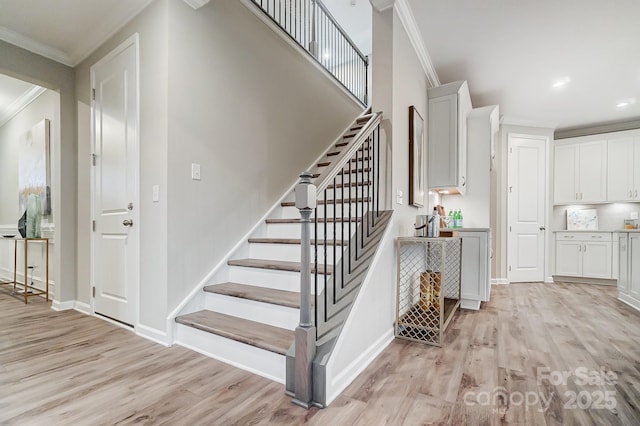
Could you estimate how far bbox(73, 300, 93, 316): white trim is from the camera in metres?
3.07

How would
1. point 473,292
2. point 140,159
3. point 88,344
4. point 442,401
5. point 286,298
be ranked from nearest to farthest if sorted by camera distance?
point 442,401 < point 286,298 < point 88,344 < point 140,159 < point 473,292

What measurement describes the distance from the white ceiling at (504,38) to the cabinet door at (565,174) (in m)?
1.29

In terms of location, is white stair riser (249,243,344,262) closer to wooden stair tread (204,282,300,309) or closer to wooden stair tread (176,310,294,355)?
wooden stair tread (204,282,300,309)

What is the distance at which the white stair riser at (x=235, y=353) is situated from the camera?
1.77 metres

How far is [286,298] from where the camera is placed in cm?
209

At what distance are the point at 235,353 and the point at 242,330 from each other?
0.46 ft

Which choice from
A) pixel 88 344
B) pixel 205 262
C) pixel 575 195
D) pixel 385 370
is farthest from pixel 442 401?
pixel 575 195

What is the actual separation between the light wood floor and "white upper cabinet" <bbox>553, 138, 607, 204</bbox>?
3646 mm

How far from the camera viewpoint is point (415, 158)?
297 centimetres

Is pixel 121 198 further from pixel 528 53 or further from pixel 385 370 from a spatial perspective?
pixel 528 53

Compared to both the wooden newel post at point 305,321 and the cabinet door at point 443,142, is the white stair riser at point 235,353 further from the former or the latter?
the cabinet door at point 443,142

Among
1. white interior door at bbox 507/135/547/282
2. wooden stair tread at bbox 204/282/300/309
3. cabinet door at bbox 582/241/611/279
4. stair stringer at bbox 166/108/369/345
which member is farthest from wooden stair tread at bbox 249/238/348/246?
cabinet door at bbox 582/241/611/279

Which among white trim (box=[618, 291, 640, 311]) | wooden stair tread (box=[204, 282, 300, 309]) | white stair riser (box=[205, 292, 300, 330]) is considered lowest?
white trim (box=[618, 291, 640, 311])

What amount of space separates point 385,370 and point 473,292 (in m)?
2.05
